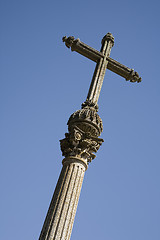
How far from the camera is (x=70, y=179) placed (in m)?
10.1

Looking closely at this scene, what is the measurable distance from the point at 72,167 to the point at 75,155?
420 mm

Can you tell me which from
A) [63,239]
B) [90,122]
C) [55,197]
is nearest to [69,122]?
[90,122]

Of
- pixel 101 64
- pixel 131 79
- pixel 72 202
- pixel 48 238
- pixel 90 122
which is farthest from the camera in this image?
pixel 131 79

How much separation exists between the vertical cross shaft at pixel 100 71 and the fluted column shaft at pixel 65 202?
2.76 m

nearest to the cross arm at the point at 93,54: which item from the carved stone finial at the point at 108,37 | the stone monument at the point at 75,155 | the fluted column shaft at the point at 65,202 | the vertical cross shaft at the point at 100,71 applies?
the stone monument at the point at 75,155

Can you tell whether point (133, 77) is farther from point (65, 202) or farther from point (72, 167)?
point (65, 202)

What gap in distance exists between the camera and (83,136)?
11.1 metres

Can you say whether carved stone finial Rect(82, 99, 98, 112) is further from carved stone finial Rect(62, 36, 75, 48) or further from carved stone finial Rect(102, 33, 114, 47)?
carved stone finial Rect(102, 33, 114, 47)

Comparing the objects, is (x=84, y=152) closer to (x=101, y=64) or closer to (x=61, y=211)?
(x=61, y=211)

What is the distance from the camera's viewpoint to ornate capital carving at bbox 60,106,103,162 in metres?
10.8

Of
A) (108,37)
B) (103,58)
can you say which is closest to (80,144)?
(103,58)

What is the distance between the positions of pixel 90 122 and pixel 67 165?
1.55 m

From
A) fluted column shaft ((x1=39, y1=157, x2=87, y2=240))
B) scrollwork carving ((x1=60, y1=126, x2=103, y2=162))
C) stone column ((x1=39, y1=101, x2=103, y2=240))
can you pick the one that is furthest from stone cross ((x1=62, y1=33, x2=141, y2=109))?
fluted column shaft ((x1=39, y1=157, x2=87, y2=240))

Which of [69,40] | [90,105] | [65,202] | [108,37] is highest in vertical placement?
[108,37]
